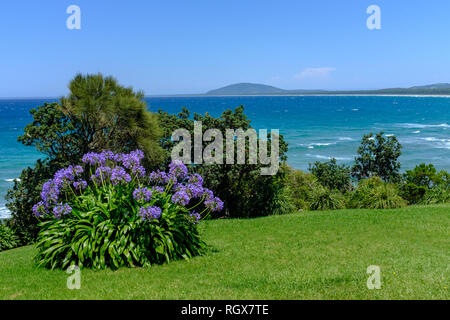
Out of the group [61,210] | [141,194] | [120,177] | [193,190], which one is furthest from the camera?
[120,177]

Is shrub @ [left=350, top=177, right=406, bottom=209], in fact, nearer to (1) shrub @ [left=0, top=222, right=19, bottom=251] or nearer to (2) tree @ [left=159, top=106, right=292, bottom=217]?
(2) tree @ [left=159, top=106, right=292, bottom=217]

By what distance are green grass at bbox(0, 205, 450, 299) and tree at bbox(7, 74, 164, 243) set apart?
18.2ft

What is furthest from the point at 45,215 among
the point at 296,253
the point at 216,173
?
the point at 216,173

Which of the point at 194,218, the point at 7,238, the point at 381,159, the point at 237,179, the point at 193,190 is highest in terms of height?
the point at 193,190

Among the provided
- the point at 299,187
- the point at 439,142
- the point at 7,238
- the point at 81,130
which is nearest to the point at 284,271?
the point at 81,130

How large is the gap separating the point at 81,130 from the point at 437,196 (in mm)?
16066

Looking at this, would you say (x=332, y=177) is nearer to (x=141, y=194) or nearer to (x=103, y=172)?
(x=103, y=172)

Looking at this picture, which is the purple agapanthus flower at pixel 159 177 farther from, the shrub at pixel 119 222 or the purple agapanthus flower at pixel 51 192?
the purple agapanthus flower at pixel 51 192

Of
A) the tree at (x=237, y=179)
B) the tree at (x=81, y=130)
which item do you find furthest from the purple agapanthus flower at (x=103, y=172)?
the tree at (x=237, y=179)

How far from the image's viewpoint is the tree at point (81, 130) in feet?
51.2

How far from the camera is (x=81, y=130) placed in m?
16.2

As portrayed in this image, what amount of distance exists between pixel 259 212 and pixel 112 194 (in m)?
9.88

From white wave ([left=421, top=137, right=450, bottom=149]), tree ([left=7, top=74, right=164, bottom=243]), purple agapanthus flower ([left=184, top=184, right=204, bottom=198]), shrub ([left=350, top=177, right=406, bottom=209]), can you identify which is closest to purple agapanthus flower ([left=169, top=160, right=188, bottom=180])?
purple agapanthus flower ([left=184, top=184, right=204, bottom=198])
